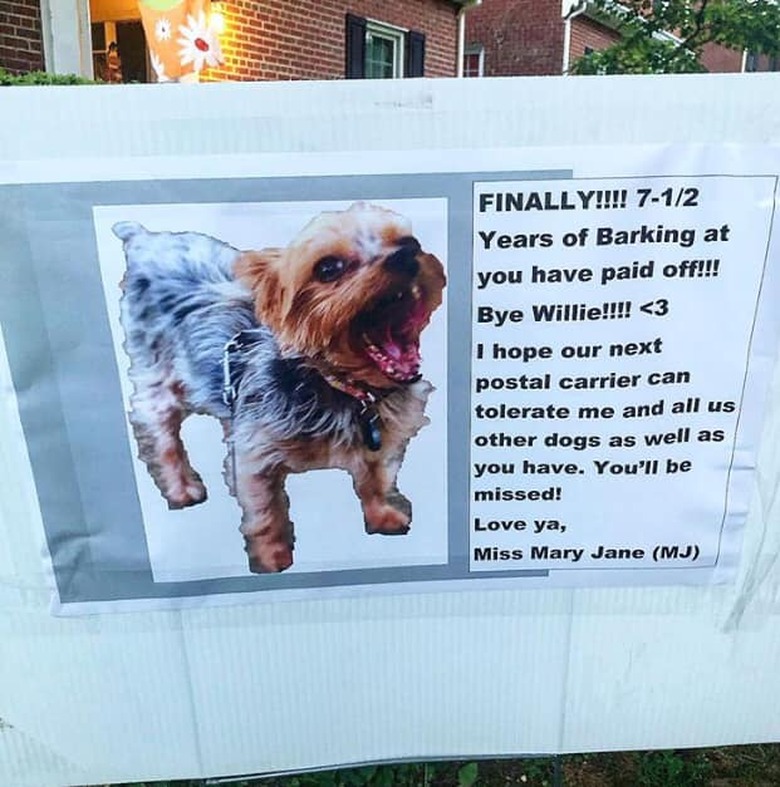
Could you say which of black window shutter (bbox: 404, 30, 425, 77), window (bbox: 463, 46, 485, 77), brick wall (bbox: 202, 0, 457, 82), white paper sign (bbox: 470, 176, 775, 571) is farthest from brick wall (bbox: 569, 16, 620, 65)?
white paper sign (bbox: 470, 176, 775, 571)

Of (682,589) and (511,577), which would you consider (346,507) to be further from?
(682,589)

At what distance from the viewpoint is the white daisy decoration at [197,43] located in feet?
20.1

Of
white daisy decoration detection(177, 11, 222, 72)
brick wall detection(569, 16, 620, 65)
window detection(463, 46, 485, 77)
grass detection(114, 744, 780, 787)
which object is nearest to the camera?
grass detection(114, 744, 780, 787)

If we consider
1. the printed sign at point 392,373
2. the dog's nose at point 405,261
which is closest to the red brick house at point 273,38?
the printed sign at point 392,373

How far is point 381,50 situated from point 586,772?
33.7 ft

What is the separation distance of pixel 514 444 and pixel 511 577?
1.15ft

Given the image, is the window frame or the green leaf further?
the window frame

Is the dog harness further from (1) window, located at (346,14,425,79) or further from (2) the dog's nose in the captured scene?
(1) window, located at (346,14,425,79)

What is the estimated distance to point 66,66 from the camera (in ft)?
19.4

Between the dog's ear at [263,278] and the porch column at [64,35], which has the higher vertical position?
the porch column at [64,35]

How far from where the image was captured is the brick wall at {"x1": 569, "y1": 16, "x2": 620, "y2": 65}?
1627 cm

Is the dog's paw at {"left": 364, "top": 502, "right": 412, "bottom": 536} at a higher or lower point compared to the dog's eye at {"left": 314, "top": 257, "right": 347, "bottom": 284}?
lower

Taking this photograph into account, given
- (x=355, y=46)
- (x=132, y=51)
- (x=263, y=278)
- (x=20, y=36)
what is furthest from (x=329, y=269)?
(x=132, y=51)

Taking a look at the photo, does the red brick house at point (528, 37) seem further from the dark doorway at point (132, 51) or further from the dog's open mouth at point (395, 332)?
the dog's open mouth at point (395, 332)
